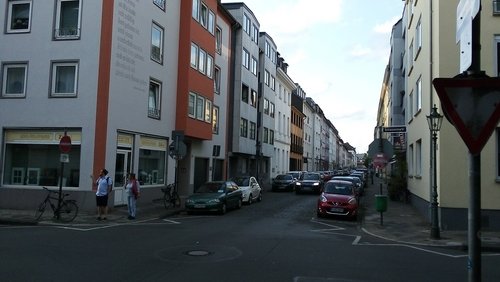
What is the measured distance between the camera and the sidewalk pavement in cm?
1374

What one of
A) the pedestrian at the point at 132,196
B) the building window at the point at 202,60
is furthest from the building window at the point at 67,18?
the building window at the point at 202,60

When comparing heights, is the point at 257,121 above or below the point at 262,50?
below

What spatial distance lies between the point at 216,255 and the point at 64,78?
43.4 feet

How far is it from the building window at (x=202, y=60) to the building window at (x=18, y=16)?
988 centimetres

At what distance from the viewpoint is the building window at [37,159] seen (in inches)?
783

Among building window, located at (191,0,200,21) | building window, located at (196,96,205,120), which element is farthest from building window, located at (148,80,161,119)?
building window, located at (191,0,200,21)

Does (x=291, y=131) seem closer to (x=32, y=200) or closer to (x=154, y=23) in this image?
(x=154, y=23)

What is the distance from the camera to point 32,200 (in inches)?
775

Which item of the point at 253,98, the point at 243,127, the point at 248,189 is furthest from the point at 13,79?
the point at 253,98

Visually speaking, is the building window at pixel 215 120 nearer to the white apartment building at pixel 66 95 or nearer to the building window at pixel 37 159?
the white apartment building at pixel 66 95

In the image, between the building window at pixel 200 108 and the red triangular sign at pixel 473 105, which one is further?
the building window at pixel 200 108

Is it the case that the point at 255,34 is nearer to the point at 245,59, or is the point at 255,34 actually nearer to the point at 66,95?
the point at 245,59

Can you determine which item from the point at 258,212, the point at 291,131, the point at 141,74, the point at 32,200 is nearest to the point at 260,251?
the point at 258,212

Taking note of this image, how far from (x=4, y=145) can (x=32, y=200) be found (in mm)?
2815
